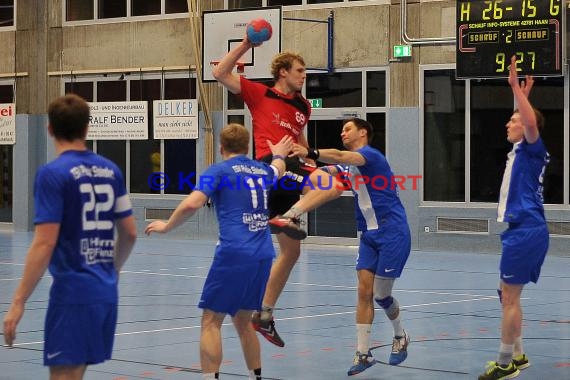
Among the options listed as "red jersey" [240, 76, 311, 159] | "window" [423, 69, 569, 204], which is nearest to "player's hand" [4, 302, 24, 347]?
"red jersey" [240, 76, 311, 159]

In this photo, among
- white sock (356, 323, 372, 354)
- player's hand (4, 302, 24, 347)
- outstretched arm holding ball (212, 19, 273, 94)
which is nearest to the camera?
player's hand (4, 302, 24, 347)

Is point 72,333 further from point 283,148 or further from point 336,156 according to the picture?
point 336,156

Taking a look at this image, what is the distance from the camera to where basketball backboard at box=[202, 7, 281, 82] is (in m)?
23.4

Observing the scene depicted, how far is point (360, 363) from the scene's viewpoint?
917 cm

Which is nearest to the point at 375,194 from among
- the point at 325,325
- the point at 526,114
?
the point at 526,114

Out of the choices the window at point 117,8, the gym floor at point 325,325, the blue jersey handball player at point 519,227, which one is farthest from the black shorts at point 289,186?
the window at point 117,8

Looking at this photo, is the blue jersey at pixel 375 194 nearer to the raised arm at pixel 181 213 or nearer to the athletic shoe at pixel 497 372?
the athletic shoe at pixel 497 372

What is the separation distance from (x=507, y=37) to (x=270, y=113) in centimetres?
1137

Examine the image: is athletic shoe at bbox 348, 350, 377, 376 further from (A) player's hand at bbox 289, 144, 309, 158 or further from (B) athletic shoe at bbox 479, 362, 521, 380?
(A) player's hand at bbox 289, 144, 309, 158

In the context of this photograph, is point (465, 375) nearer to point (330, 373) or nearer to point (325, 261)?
point (330, 373)

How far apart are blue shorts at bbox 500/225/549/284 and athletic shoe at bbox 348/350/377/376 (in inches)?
50.7

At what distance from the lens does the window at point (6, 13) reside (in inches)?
1163

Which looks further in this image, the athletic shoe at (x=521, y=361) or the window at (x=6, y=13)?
the window at (x=6, y=13)

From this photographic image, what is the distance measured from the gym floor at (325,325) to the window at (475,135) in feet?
8.98
